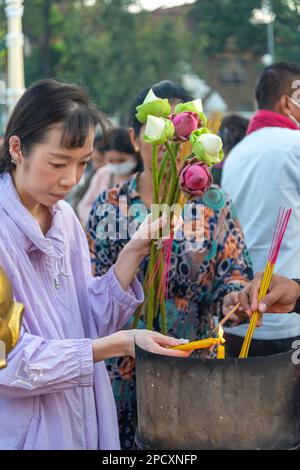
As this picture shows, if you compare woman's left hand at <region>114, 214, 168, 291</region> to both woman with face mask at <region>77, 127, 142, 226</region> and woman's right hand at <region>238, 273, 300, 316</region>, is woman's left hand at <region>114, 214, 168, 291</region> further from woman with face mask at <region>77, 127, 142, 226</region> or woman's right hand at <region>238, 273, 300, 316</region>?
woman with face mask at <region>77, 127, 142, 226</region>

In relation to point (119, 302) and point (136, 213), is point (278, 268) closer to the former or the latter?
point (136, 213)

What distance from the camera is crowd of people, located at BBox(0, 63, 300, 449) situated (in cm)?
179

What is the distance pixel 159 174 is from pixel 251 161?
1.36 metres

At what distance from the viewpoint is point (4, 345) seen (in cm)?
138

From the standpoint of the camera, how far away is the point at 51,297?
1928 millimetres

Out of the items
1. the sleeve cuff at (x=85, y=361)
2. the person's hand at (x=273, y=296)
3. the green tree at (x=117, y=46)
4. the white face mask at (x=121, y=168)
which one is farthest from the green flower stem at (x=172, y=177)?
the green tree at (x=117, y=46)

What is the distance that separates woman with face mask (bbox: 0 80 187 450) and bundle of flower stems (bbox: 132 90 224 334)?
0.05 m

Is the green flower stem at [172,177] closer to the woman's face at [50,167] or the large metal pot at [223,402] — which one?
the woman's face at [50,167]

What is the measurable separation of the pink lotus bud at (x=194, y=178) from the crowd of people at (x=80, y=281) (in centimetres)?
25

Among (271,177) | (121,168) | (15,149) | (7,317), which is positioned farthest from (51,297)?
(121,168)

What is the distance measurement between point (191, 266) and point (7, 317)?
1207 millimetres

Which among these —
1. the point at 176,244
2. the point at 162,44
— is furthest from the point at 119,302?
the point at 162,44

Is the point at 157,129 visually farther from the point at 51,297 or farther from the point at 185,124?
the point at 51,297

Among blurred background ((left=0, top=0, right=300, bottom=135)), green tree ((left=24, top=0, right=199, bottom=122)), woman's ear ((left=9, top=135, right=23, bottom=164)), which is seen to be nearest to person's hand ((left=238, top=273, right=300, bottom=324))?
woman's ear ((left=9, top=135, right=23, bottom=164))
